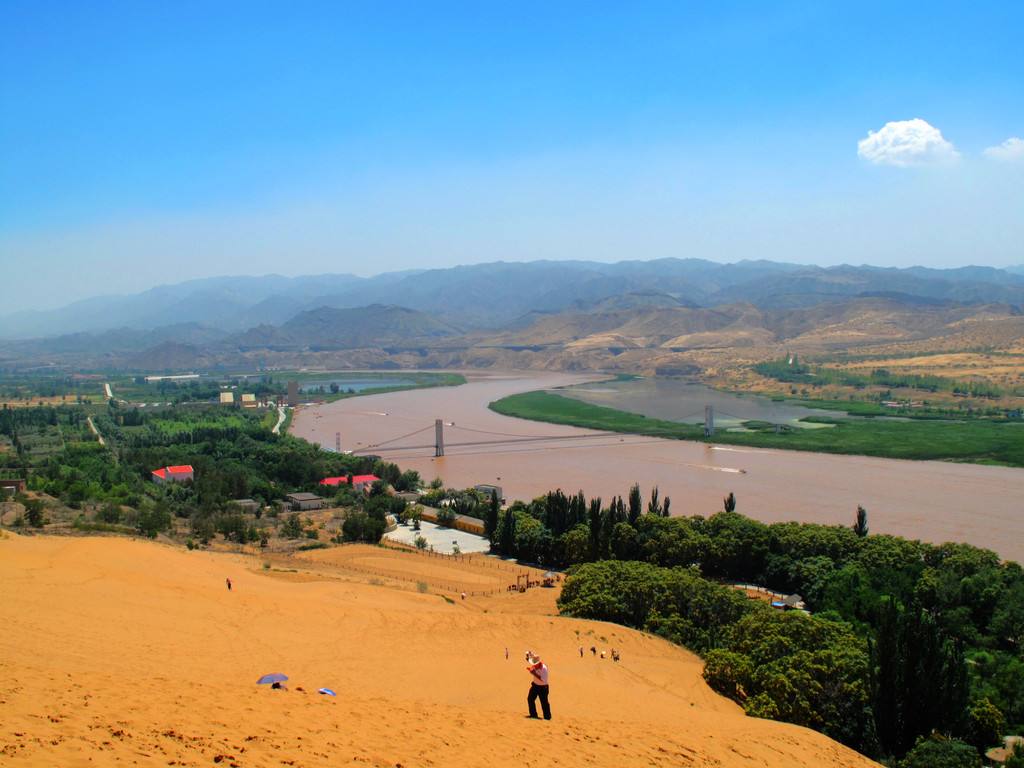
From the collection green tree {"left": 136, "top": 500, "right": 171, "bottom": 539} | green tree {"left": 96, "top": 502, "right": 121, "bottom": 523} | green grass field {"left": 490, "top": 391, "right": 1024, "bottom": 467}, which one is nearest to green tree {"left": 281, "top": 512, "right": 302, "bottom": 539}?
green tree {"left": 136, "top": 500, "right": 171, "bottom": 539}

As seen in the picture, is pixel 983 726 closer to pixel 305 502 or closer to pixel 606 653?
pixel 606 653

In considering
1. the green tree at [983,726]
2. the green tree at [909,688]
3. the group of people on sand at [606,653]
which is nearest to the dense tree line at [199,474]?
the group of people on sand at [606,653]

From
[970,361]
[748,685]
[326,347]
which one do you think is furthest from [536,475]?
[326,347]

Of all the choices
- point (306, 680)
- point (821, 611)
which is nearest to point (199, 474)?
point (821, 611)

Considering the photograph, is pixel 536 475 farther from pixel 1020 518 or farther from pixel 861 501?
pixel 1020 518

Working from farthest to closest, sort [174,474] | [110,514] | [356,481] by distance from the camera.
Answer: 1. [356,481]
2. [174,474]
3. [110,514]
